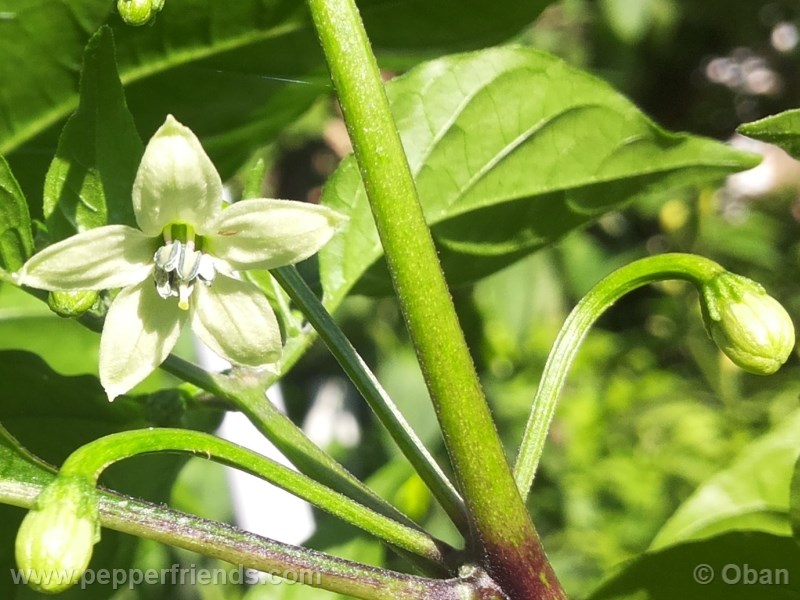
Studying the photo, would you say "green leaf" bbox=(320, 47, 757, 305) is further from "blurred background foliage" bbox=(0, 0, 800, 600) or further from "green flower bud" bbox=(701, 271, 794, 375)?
"blurred background foliage" bbox=(0, 0, 800, 600)

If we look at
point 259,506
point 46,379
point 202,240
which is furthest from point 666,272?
point 259,506

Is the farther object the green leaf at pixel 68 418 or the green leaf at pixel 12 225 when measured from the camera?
the green leaf at pixel 68 418

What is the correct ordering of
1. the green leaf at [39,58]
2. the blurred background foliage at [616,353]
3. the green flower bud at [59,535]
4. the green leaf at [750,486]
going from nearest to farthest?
the green flower bud at [59,535] → the green leaf at [39,58] → the green leaf at [750,486] → the blurred background foliage at [616,353]

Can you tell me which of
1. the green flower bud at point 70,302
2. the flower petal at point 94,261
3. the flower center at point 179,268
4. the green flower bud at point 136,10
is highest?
the green flower bud at point 136,10

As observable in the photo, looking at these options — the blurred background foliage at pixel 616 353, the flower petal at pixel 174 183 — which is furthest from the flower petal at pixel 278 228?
the blurred background foliage at pixel 616 353

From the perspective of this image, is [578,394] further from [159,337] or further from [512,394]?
[159,337]

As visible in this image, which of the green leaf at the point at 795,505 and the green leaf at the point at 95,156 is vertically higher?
the green leaf at the point at 95,156

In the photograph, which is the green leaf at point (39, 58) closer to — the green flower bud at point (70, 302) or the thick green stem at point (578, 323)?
the green flower bud at point (70, 302)

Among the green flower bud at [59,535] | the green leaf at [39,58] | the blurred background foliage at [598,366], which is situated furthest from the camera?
the blurred background foliage at [598,366]

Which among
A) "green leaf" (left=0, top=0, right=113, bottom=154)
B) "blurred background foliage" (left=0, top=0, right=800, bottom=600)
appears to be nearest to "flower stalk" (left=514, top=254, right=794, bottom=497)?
"green leaf" (left=0, top=0, right=113, bottom=154)
